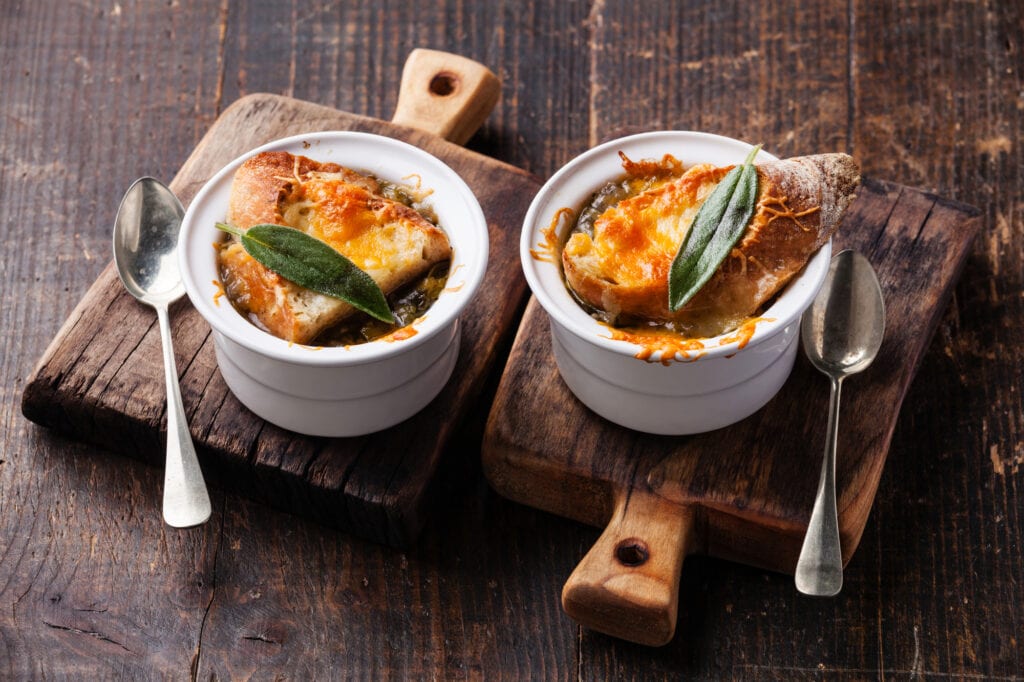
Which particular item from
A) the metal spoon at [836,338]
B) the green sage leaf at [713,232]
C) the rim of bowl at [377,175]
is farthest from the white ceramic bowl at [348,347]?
the metal spoon at [836,338]

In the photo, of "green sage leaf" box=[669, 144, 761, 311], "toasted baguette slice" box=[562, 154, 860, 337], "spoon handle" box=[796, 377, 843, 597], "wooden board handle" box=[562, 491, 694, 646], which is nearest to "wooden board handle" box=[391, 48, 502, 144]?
"toasted baguette slice" box=[562, 154, 860, 337]

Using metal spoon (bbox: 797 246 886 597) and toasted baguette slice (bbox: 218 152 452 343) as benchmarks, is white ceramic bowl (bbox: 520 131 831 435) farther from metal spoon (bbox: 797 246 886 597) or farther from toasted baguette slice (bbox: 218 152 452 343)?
toasted baguette slice (bbox: 218 152 452 343)

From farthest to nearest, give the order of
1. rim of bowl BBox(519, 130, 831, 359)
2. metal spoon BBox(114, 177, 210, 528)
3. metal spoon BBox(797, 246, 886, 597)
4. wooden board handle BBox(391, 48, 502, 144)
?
wooden board handle BBox(391, 48, 502, 144) < metal spoon BBox(114, 177, 210, 528) < metal spoon BBox(797, 246, 886, 597) < rim of bowl BBox(519, 130, 831, 359)

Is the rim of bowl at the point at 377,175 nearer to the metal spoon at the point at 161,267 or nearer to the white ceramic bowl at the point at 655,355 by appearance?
the white ceramic bowl at the point at 655,355

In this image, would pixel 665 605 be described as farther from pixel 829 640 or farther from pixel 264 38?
pixel 264 38

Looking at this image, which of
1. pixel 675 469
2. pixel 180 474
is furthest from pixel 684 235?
pixel 180 474
